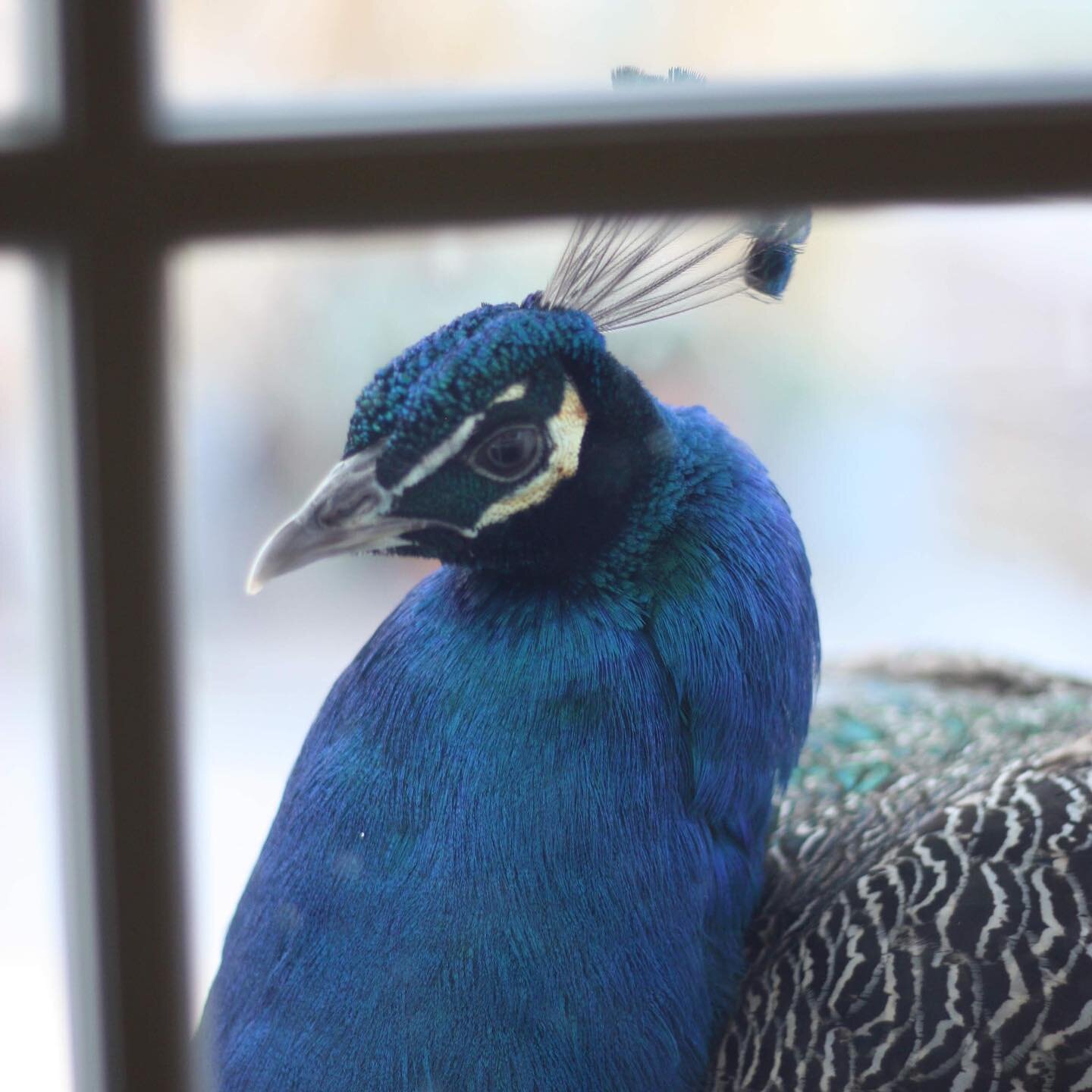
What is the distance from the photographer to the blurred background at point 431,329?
0.99m

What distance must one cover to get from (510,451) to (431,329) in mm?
138

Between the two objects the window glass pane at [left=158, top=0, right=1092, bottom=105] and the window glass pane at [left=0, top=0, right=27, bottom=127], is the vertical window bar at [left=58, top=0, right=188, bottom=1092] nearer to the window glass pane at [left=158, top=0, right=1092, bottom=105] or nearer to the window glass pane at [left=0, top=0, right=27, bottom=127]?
the window glass pane at [left=0, top=0, right=27, bottom=127]

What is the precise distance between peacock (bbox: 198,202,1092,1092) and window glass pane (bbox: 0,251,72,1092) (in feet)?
0.98

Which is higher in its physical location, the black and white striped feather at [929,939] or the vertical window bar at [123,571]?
the vertical window bar at [123,571]

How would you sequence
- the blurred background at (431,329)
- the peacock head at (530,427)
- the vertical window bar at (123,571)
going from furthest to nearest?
1. the blurred background at (431,329)
2. the peacock head at (530,427)
3. the vertical window bar at (123,571)

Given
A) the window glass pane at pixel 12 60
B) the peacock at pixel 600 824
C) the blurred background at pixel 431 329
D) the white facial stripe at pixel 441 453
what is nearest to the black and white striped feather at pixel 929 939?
the peacock at pixel 600 824

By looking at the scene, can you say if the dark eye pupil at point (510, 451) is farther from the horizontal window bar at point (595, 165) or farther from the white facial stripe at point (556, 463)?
the horizontal window bar at point (595, 165)

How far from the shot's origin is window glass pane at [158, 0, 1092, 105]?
3.29 feet

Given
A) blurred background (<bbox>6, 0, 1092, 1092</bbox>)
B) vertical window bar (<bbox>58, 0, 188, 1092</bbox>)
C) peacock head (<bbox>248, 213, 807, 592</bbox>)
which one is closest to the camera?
vertical window bar (<bbox>58, 0, 188, 1092</bbox>)

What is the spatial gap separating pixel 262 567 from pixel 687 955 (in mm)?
467

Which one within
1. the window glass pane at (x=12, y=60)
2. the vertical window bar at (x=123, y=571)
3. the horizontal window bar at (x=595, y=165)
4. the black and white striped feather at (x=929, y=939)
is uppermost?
the window glass pane at (x=12, y=60)

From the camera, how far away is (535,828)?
0.92 m

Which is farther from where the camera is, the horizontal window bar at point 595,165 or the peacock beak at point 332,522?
the peacock beak at point 332,522

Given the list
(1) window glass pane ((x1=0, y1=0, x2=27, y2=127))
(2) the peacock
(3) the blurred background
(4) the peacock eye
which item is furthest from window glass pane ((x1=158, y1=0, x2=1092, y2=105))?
(4) the peacock eye
